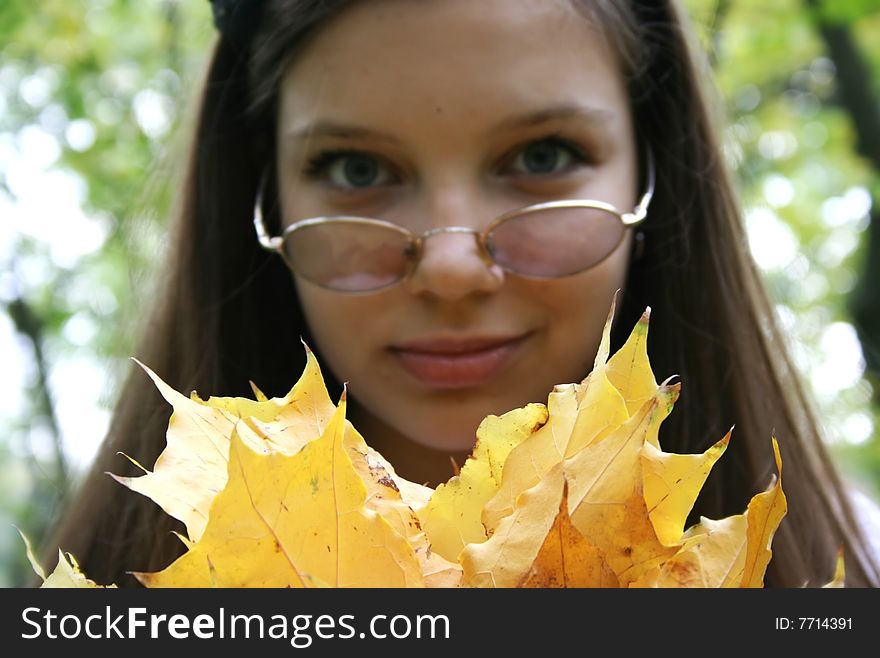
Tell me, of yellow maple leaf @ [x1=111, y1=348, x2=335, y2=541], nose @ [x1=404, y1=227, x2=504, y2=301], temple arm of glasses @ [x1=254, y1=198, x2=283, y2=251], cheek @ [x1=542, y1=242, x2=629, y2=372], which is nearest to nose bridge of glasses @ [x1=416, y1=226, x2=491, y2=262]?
nose @ [x1=404, y1=227, x2=504, y2=301]

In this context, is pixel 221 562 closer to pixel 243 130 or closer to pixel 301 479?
pixel 301 479

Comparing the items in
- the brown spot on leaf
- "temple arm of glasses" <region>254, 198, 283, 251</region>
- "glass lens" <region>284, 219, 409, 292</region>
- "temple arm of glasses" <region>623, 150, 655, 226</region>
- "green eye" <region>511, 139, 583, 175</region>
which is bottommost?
"temple arm of glasses" <region>254, 198, 283, 251</region>

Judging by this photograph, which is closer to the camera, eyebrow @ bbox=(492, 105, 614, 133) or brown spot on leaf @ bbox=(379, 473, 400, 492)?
brown spot on leaf @ bbox=(379, 473, 400, 492)

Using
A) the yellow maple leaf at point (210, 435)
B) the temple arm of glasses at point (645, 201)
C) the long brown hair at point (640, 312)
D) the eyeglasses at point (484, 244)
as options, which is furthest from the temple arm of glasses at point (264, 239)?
the yellow maple leaf at point (210, 435)

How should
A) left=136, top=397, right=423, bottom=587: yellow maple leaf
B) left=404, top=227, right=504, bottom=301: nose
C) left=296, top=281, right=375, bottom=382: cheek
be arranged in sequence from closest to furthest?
1. left=136, top=397, right=423, bottom=587: yellow maple leaf
2. left=404, top=227, right=504, bottom=301: nose
3. left=296, top=281, right=375, bottom=382: cheek

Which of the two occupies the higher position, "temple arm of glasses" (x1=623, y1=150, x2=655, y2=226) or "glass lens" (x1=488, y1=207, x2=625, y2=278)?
"temple arm of glasses" (x1=623, y1=150, x2=655, y2=226)

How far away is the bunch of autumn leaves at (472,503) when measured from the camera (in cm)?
27

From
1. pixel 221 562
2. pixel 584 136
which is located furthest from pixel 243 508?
pixel 584 136

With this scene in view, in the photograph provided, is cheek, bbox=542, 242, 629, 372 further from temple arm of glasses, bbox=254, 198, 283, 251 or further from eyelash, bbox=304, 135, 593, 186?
temple arm of glasses, bbox=254, 198, 283, 251

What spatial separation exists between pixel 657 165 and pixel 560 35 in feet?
1.08

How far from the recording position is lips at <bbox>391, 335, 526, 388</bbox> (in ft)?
3.56

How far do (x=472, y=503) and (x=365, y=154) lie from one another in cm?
88

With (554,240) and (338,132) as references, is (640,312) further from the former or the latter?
(338,132)

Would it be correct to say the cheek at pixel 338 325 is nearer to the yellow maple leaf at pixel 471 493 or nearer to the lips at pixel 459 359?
the lips at pixel 459 359
